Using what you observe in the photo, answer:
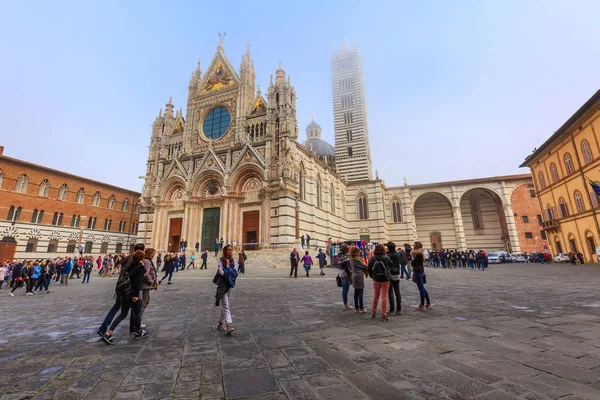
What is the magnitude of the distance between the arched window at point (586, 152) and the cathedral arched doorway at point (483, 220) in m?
18.0

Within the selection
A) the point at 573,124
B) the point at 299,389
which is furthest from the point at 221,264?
the point at 573,124

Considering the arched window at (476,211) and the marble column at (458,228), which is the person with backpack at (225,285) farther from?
the arched window at (476,211)

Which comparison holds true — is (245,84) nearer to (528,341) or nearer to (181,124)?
(181,124)

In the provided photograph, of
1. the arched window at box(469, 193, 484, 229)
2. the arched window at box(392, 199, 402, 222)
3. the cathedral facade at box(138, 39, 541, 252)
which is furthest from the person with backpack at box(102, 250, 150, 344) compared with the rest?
the arched window at box(469, 193, 484, 229)

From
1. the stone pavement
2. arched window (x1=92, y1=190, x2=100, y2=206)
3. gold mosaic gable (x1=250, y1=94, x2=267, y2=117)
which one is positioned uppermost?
gold mosaic gable (x1=250, y1=94, x2=267, y2=117)

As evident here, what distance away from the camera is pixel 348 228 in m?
36.9

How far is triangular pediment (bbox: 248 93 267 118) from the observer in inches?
1096

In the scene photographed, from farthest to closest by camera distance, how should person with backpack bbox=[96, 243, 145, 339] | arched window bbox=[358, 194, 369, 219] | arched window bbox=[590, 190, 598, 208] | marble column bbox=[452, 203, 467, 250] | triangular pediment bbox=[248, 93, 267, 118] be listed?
arched window bbox=[358, 194, 369, 219]
marble column bbox=[452, 203, 467, 250]
triangular pediment bbox=[248, 93, 267, 118]
arched window bbox=[590, 190, 598, 208]
person with backpack bbox=[96, 243, 145, 339]

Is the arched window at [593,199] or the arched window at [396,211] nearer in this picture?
the arched window at [593,199]

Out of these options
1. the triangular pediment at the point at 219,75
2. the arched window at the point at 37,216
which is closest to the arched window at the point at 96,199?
the arched window at the point at 37,216

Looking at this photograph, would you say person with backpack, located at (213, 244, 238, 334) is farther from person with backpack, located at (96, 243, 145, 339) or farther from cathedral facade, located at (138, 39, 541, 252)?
cathedral facade, located at (138, 39, 541, 252)

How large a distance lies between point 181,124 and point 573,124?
36136 millimetres

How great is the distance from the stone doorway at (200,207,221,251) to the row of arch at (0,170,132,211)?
16.4m

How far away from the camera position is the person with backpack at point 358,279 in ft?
18.9
